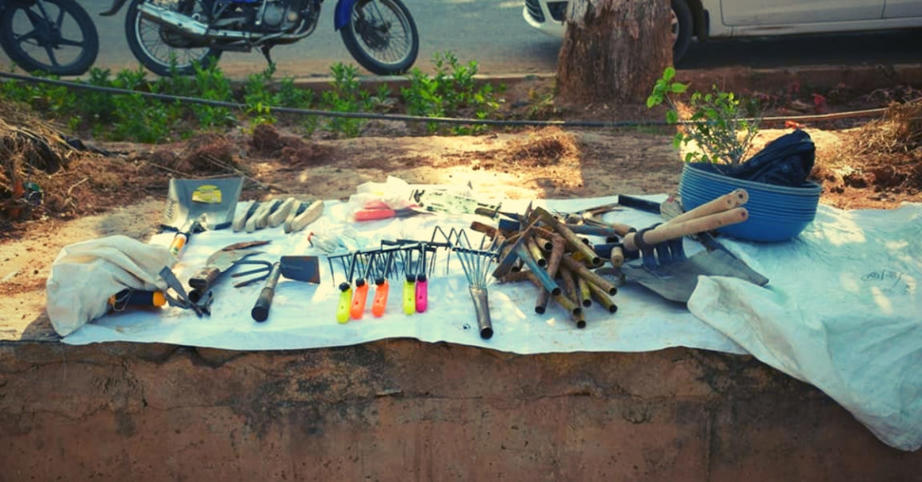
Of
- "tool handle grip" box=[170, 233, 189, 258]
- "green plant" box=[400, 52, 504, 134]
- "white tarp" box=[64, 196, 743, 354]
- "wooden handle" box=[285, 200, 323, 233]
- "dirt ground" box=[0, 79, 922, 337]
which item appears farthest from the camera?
"green plant" box=[400, 52, 504, 134]

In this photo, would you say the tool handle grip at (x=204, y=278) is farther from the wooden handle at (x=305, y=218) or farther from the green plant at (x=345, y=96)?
the green plant at (x=345, y=96)

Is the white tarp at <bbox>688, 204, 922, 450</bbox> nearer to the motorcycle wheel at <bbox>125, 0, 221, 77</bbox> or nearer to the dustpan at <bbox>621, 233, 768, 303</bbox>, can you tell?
the dustpan at <bbox>621, 233, 768, 303</bbox>

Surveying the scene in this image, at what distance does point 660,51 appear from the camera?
557cm

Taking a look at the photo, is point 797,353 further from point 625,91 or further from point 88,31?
point 88,31

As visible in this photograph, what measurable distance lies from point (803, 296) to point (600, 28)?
10.7 ft

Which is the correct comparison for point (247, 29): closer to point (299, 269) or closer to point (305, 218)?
point (305, 218)

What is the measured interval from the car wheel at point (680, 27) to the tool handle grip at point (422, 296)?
4.56 meters

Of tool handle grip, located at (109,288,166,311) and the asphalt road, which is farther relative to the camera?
the asphalt road

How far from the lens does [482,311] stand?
8.48 feet

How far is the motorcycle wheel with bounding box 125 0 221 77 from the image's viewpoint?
6387 mm

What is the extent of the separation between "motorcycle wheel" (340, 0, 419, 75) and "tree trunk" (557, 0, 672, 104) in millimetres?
1565

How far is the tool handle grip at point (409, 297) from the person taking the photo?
263cm

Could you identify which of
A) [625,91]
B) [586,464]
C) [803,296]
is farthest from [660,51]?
[586,464]

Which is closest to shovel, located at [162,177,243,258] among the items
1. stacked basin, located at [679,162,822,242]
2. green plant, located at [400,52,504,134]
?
stacked basin, located at [679,162,822,242]
